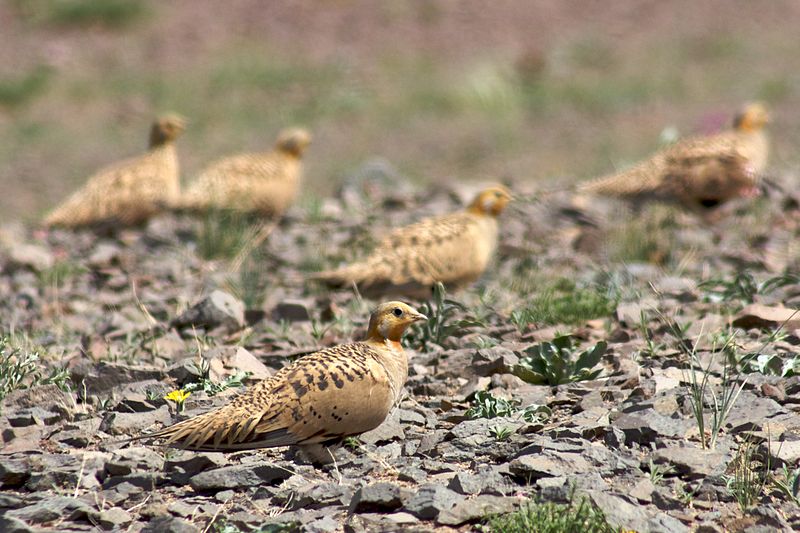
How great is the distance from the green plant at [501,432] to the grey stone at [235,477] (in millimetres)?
829

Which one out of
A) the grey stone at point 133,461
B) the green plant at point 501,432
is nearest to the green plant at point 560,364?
the green plant at point 501,432

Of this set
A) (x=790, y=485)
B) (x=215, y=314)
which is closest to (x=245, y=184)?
(x=215, y=314)

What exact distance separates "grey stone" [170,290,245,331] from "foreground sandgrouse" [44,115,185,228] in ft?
10.7

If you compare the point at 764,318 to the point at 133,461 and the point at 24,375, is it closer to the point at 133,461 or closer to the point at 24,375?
the point at 133,461

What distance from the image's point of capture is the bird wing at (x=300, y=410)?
12.1 feet

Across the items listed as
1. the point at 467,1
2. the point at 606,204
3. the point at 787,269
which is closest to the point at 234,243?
the point at 606,204

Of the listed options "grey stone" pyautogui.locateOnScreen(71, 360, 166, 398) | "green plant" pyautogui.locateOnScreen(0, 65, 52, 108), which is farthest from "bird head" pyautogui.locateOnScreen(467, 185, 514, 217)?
"green plant" pyautogui.locateOnScreen(0, 65, 52, 108)

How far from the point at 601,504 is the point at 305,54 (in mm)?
17808

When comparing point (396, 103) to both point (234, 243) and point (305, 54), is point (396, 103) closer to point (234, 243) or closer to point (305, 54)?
point (305, 54)

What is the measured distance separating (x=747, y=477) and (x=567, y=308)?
6.98 ft

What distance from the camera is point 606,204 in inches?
366

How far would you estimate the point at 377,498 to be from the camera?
3.44 m

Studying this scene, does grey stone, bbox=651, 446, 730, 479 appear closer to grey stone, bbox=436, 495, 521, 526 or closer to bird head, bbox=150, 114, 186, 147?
grey stone, bbox=436, 495, 521, 526

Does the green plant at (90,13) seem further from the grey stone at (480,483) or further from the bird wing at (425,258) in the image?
the grey stone at (480,483)
